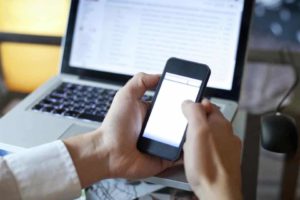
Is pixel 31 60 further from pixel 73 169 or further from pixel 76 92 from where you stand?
pixel 73 169

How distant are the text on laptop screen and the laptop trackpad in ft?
0.53

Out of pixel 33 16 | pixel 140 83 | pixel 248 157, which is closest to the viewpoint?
pixel 140 83

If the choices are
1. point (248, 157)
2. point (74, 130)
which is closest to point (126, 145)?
point (74, 130)

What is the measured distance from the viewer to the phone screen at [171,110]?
23.9 inches

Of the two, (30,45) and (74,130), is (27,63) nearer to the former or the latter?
(30,45)

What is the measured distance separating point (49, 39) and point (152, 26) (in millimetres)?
353

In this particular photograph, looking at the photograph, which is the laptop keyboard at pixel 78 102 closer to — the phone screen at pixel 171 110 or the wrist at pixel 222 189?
the phone screen at pixel 171 110

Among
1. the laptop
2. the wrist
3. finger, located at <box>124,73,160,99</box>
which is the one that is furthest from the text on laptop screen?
the wrist

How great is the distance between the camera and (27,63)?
109 centimetres

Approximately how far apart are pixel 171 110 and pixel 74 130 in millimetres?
174

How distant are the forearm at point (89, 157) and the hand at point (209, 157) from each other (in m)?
0.12

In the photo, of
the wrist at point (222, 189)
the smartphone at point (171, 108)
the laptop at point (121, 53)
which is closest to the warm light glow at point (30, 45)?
the laptop at point (121, 53)

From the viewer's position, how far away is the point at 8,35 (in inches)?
41.9

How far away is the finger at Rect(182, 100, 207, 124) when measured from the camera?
22.3 inches
